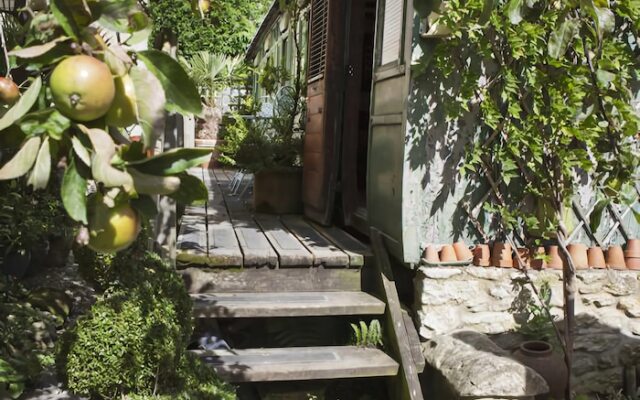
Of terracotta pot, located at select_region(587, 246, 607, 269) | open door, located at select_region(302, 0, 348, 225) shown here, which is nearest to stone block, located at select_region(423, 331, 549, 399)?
terracotta pot, located at select_region(587, 246, 607, 269)

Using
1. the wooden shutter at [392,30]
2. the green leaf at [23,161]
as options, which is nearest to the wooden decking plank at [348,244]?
the wooden shutter at [392,30]

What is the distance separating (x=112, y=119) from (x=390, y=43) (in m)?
3.52

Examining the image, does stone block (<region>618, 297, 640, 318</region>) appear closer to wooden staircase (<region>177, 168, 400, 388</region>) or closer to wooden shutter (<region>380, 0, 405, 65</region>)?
wooden staircase (<region>177, 168, 400, 388</region>)

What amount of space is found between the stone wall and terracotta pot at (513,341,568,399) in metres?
0.29

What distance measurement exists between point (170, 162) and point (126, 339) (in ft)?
6.35

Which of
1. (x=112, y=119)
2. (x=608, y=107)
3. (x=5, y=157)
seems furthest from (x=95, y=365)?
(x=608, y=107)

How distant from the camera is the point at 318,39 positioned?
559 cm

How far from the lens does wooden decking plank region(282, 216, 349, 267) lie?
4.02 m

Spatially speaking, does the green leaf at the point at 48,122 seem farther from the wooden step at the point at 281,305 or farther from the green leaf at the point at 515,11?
the wooden step at the point at 281,305

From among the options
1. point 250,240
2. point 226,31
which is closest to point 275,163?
point 250,240

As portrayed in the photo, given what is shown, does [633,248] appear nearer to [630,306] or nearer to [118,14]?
[630,306]

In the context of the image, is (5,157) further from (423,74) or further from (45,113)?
(423,74)

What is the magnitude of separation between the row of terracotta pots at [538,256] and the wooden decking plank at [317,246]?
1.80 ft

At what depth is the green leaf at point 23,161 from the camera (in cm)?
71
